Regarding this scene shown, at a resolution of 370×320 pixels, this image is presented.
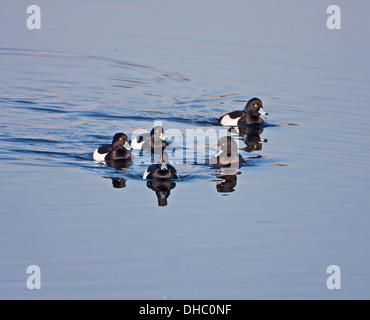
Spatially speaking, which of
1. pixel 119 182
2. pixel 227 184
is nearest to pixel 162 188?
pixel 119 182

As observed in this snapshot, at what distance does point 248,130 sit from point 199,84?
3.30m

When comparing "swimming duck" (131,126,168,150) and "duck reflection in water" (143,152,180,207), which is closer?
"duck reflection in water" (143,152,180,207)

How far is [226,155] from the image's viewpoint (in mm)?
15523

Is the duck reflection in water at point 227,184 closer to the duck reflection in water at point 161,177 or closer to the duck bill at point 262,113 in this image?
the duck reflection in water at point 161,177

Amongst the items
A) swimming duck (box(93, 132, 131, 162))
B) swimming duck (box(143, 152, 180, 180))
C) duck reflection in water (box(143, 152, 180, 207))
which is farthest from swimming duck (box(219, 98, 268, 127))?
swimming duck (box(143, 152, 180, 180))

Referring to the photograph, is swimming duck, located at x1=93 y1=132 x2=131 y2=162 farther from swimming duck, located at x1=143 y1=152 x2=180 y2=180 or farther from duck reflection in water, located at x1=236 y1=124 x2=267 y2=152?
duck reflection in water, located at x1=236 y1=124 x2=267 y2=152

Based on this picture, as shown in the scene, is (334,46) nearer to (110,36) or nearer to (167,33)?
(167,33)

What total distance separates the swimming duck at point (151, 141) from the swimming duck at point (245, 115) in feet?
8.98

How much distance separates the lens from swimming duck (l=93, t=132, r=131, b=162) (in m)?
15.7

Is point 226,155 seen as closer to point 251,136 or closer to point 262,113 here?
point 251,136

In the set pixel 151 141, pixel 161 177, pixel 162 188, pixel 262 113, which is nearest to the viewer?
pixel 162 188

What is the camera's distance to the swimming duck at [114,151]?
15.7 metres

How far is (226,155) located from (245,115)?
14.7ft

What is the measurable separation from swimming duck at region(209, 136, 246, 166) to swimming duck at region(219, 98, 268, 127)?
390cm
